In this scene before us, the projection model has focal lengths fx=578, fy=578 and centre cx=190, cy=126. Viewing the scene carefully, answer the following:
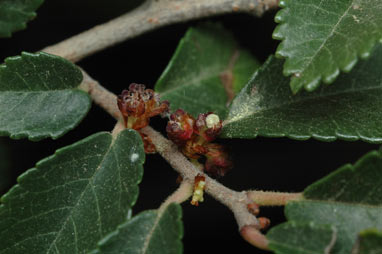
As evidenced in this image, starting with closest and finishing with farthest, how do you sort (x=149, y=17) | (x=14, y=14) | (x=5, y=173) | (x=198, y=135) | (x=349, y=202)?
(x=349, y=202), (x=198, y=135), (x=14, y=14), (x=149, y=17), (x=5, y=173)

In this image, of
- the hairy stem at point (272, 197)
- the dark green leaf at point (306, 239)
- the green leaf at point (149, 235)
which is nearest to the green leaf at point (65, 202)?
the green leaf at point (149, 235)

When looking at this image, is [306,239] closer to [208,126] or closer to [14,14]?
[208,126]

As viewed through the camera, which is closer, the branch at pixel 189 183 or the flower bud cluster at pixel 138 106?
the branch at pixel 189 183

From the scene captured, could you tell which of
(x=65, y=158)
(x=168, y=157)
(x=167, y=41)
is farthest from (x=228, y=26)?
(x=65, y=158)

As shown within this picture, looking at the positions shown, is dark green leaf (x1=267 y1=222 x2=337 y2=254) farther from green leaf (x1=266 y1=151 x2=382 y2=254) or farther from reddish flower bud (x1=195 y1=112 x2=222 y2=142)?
reddish flower bud (x1=195 y1=112 x2=222 y2=142)

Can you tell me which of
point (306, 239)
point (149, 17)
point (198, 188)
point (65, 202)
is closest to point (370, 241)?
point (306, 239)

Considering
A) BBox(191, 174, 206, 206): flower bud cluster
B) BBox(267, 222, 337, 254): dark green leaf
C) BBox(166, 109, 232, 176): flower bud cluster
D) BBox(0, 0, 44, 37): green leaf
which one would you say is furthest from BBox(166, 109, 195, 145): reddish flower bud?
BBox(0, 0, 44, 37): green leaf

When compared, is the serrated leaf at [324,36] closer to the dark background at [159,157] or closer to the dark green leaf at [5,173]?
the dark background at [159,157]

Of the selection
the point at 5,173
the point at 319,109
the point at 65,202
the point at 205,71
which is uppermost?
the point at 319,109
